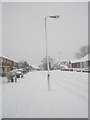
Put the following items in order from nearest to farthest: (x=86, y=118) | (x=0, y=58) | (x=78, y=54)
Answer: (x=86, y=118) < (x=0, y=58) < (x=78, y=54)

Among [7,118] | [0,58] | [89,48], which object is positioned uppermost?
[89,48]

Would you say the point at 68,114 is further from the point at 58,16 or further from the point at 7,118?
the point at 58,16

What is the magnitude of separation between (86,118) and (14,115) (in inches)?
98.8

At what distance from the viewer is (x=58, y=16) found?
36.3ft

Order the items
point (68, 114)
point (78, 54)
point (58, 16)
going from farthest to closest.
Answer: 1. point (78, 54)
2. point (58, 16)
3. point (68, 114)

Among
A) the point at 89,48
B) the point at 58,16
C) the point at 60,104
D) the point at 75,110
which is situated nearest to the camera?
the point at 75,110

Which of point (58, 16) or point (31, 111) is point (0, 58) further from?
point (31, 111)

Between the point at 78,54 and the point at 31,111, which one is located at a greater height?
the point at 78,54

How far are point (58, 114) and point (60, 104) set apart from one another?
4.39 ft

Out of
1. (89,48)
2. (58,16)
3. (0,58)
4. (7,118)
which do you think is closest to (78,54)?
(89,48)

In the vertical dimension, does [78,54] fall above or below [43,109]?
above

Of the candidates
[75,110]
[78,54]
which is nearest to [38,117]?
[75,110]

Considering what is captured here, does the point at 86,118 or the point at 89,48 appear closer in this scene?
the point at 86,118

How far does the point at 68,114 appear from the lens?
568 centimetres
